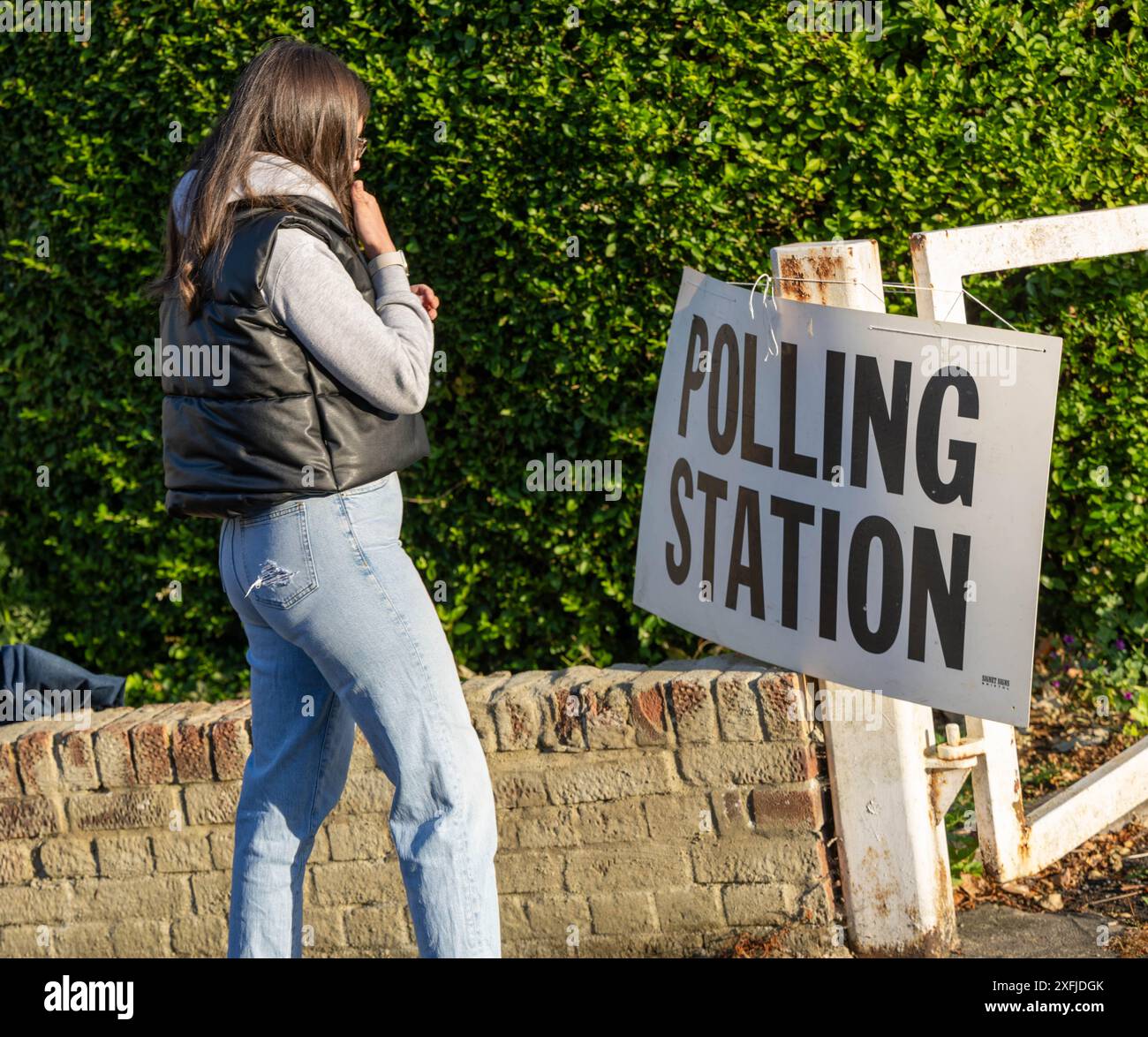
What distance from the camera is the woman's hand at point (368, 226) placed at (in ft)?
8.32

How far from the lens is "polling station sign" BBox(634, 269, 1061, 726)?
2.71 metres

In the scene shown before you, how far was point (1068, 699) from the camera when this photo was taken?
4168 mm

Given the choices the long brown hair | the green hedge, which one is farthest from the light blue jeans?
the green hedge

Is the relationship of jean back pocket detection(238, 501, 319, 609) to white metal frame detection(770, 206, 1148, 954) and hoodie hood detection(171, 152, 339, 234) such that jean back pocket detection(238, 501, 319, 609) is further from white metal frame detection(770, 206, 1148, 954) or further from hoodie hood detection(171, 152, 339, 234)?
white metal frame detection(770, 206, 1148, 954)

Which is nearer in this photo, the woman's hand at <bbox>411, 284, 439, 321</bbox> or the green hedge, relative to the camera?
the woman's hand at <bbox>411, 284, 439, 321</bbox>

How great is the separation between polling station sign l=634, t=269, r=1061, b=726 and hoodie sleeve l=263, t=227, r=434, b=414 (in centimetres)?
93

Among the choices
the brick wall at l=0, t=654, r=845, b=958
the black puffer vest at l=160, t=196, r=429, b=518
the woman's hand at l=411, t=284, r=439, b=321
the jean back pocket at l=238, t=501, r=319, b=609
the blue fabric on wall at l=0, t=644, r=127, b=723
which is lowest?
the brick wall at l=0, t=654, r=845, b=958

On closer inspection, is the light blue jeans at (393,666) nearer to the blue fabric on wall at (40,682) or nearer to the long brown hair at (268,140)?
the long brown hair at (268,140)

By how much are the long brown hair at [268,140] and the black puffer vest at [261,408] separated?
5 centimetres

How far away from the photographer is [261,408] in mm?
2328

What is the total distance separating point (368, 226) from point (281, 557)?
69 cm

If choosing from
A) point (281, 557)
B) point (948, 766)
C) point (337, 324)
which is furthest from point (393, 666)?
point (948, 766)

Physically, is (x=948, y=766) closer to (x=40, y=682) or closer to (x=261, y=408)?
(x=261, y=408)

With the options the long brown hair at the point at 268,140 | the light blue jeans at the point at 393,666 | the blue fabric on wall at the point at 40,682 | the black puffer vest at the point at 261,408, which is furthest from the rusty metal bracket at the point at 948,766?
the blue fabric on wall at the point at 40,682
